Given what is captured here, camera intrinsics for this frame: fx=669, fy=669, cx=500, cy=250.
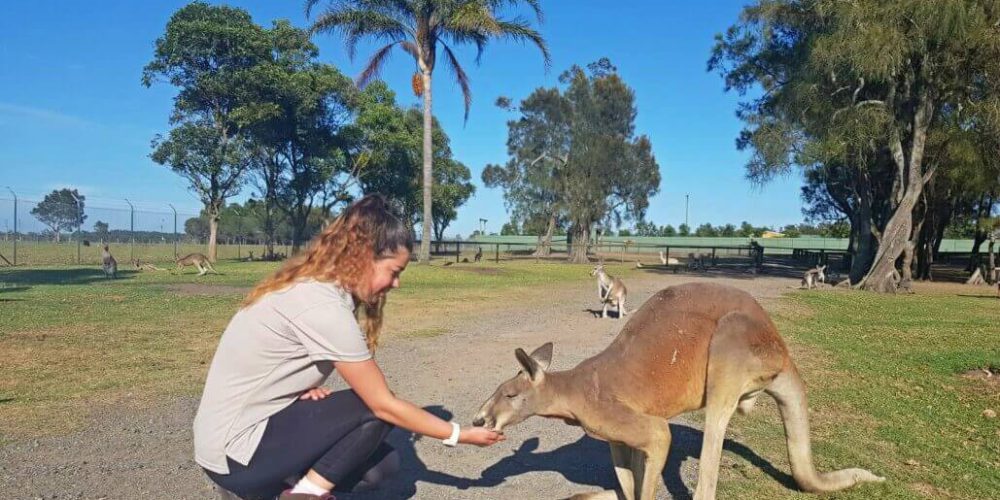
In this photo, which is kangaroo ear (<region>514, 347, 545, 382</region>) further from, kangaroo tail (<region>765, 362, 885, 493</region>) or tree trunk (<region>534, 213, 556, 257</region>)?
tree trunk (<region>534, 213, 556, 257</region>)

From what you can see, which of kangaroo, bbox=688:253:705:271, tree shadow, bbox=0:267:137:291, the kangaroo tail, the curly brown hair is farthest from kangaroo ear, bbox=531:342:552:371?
kangaroo, bbox=688:253:705:271

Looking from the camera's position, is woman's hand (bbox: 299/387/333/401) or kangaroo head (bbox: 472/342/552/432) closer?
woman's hand (bbox: 299/387/333/401)

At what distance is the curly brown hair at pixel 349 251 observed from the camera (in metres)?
2.82

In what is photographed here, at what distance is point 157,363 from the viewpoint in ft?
25.4

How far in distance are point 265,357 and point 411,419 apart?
65 centimetres

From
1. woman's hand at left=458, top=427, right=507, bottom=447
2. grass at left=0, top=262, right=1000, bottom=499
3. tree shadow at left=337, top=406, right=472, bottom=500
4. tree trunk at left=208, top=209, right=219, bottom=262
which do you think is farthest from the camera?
tree trunk at left=208, top=209, right=219, bottom=262

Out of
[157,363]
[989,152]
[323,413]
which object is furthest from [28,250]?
[989,152]

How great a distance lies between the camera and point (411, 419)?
2.79 m

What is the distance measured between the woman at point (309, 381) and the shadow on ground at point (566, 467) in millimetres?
1343

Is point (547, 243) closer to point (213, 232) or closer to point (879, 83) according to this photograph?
point (213, 232)

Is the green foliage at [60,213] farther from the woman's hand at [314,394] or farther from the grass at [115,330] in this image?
the woman's hand at [314,394]

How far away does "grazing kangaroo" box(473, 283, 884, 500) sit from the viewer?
3.24 m

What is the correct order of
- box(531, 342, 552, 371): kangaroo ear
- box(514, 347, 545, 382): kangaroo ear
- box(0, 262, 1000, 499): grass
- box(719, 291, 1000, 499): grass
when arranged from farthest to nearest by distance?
box(0, 262, 1000, 499): grass → box(719, 291, 1000, 499): grass → box(531, 342, 552, 371): kangaroo ear → box(514, 347, 545, 382): kangaroo ear

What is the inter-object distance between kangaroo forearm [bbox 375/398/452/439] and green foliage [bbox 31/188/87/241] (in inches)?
1238
